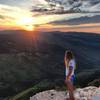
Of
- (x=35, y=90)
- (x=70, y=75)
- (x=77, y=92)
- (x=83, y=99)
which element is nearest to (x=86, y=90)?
(x=77, y=92)

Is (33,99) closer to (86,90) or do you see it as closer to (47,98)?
(47,98)

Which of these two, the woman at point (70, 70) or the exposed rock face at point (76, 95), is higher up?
the woman at point (70, 70)

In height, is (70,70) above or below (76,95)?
above

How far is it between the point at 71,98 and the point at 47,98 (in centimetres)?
402

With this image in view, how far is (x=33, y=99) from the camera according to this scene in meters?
35.3

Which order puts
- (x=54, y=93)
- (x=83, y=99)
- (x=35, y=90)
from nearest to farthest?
(x=83, y=99)
(x=54, y=93)
(x=35, y=90)

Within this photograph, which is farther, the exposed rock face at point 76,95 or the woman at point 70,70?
the exposed rock face at point 76,95

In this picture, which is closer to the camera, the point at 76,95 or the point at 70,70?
the point at 70,70

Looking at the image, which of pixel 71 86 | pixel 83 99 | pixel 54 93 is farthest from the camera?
pixel 54 93

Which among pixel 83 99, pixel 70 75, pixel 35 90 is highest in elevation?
pixel 70 75

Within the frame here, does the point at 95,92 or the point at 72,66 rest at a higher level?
the point at 72,66

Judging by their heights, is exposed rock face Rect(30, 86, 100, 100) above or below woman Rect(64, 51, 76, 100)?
below

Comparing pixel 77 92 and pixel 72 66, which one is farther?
pixel 77 92

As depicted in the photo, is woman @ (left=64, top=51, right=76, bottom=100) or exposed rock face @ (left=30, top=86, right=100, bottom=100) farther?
exposed rock face @ (left=30, top=86, right=100, bottom=100)
